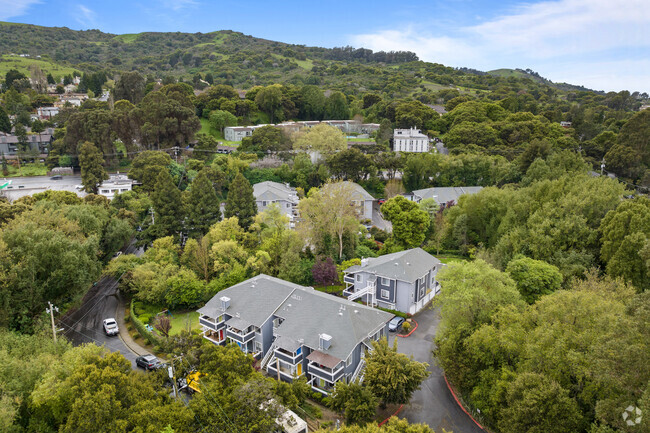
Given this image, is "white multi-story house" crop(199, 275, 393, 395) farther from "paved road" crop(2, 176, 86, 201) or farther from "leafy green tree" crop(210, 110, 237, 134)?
"leafy green tree" crop(210, 110, 237, 134)

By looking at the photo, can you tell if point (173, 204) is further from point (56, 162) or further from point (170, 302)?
point (56, 162)

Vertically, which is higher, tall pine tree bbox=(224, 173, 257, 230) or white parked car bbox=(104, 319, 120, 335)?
tall pine tree bbox=(224, 173, 257, 230)

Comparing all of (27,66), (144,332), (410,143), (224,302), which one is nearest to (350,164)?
(410,143)

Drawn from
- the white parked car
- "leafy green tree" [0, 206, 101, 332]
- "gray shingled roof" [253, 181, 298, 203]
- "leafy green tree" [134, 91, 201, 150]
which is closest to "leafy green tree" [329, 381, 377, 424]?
the white parked car

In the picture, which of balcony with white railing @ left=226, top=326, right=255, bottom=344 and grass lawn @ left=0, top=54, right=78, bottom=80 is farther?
grass lawn @ left=0, top=54, right=78, bottom=80

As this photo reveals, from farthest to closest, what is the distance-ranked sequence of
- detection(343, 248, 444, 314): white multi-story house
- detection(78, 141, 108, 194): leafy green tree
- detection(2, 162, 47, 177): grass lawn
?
detection(2, 162, 47, 177): grass lawn
detection(78, 141, 108, 194): leafy green tree
detection(343, 248, 444, 314): white multi-story house

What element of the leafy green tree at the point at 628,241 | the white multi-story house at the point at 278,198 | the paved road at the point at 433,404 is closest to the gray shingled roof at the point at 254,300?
the paved road at the point at 433,404

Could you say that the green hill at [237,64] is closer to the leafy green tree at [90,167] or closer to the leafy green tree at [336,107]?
the leafy green tree at [336,107]

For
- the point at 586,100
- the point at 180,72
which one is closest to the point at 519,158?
the point at 586,100
